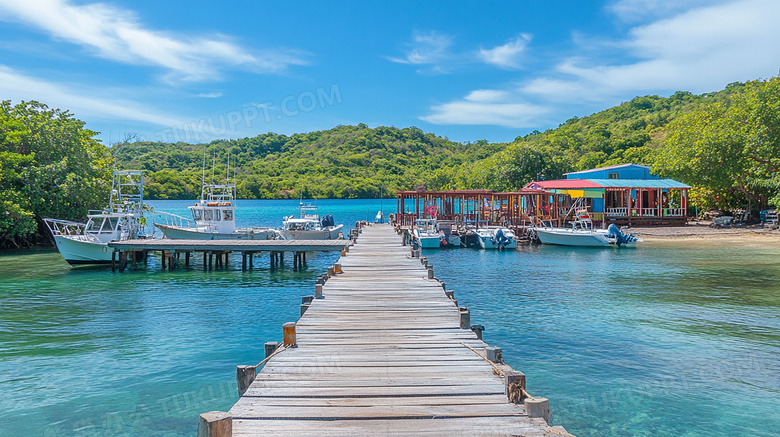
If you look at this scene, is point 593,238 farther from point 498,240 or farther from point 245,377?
point 245,377

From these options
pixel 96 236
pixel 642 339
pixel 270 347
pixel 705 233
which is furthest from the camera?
pixel 705 233

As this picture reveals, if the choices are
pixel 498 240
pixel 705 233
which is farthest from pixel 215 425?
pixel 705 233

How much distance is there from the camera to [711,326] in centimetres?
1516

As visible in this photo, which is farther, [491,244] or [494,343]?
[491,244]

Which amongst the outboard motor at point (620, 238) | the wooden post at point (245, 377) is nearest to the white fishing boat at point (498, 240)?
the outboard motor at point (620, 238)

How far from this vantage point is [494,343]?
13.5 meters

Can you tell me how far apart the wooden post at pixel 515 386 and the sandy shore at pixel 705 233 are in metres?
41.2

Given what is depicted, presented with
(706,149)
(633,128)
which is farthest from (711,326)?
(633,128)

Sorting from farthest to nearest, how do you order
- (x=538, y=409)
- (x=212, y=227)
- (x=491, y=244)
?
(x=491, y=244) → (x=212, y=227) → (x=538, y=409)

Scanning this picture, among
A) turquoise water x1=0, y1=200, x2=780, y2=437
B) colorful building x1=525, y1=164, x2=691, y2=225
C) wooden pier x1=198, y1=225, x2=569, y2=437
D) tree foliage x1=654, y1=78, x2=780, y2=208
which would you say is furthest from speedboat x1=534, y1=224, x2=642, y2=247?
wooden pier x1=198, y1=225, x2=569, y2=437

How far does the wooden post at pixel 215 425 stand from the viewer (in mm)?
4867

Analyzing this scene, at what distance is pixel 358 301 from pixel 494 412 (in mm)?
6123

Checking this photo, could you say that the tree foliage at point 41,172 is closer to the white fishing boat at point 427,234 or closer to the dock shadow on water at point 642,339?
the white fishing boat at point 427,234

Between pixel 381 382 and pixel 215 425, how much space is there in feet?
8.02
